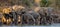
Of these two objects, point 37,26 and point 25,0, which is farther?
point 25,0

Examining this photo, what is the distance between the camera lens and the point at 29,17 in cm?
427

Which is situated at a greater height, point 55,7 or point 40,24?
point 55,7

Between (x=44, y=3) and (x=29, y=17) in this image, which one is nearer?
(x=29, y=17)

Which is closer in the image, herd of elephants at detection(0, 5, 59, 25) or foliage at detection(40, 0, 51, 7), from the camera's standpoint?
herd of elephants at detection(0, 5, 59, 25)

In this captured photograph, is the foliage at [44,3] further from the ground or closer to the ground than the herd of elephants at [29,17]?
further from the ground

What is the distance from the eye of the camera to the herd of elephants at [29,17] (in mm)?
4262

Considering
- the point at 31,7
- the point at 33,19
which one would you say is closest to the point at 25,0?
the point at 31,7

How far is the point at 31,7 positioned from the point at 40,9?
0.69ft

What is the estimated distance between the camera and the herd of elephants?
426 centimetres

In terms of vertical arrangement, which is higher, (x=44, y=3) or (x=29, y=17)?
(x=44, y=3)

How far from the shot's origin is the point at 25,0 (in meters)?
4.41

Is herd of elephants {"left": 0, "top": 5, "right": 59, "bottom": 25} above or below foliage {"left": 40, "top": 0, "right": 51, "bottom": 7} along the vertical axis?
below

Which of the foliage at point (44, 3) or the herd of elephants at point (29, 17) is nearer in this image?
the herd of elephants at point (29, 17)

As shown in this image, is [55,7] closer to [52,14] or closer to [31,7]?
[52,14]
